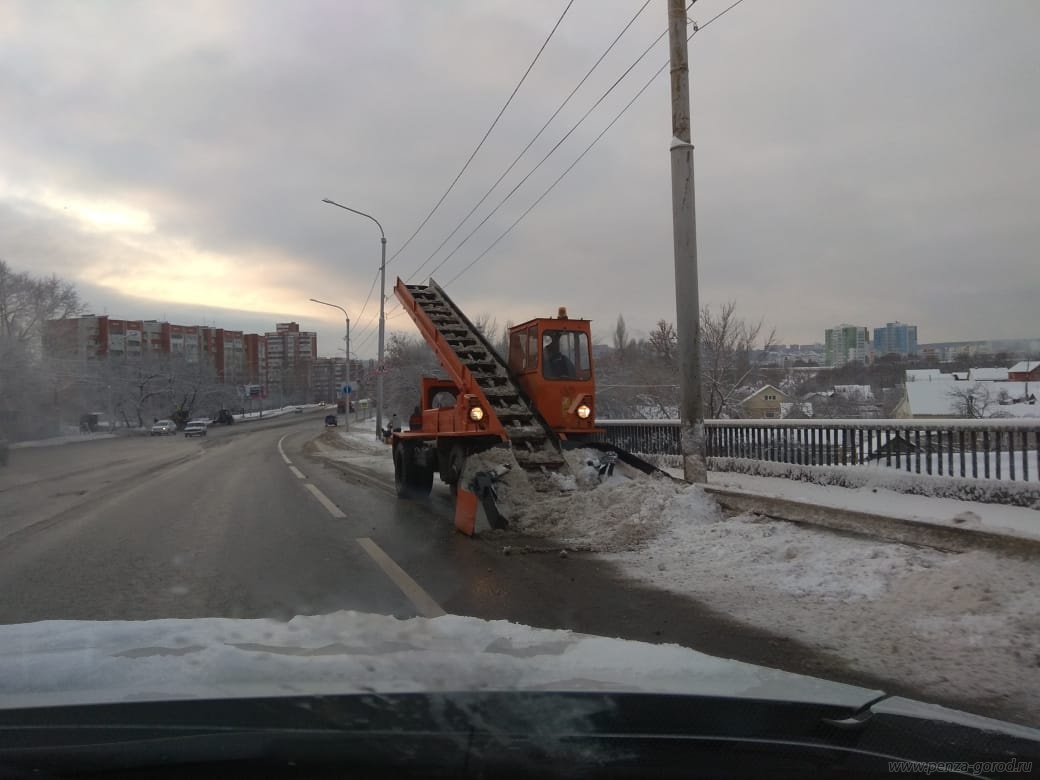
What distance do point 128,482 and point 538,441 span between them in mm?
11674

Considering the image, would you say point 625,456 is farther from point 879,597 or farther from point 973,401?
point 973,401

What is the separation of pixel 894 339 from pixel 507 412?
132ft

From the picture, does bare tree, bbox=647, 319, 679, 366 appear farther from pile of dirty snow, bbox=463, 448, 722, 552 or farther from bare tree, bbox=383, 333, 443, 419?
bare tree, bbox=383, 333, 443, 419

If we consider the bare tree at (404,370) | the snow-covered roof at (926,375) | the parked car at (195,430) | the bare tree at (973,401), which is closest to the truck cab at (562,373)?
the bare tree at (973,401)

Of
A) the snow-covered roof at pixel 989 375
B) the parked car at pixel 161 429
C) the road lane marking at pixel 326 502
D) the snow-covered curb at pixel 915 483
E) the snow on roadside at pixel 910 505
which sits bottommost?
the parked car at pixel 161 429

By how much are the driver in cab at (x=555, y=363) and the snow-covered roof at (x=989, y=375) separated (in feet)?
61.3

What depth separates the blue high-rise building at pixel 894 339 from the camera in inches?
1624

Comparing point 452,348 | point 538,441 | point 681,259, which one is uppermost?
point 681,259

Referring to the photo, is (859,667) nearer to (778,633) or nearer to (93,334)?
(778,633)

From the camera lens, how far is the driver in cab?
12.1 metres

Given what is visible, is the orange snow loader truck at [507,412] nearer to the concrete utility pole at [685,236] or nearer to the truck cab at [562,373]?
the truck cab at [562,373]

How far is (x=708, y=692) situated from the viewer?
256 cm

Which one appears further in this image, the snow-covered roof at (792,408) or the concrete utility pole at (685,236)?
the snow-covered roof at (792,408)

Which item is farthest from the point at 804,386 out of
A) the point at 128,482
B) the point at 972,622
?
the point at 972,622
